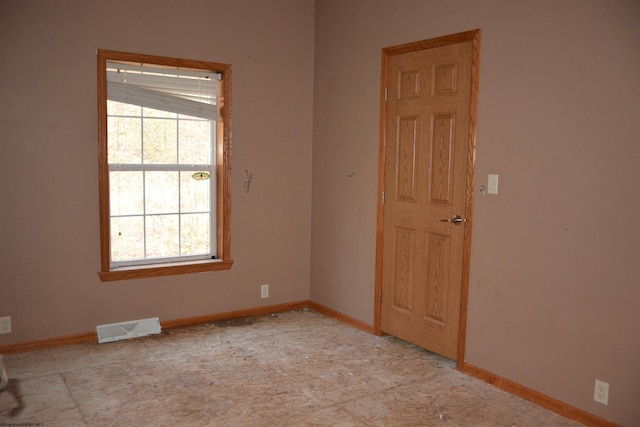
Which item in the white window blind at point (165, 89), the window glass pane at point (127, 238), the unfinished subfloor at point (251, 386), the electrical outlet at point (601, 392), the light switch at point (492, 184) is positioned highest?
the white window blind at point (165, 89)

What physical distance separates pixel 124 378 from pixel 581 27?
3309mm

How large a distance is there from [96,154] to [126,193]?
0.38 metres

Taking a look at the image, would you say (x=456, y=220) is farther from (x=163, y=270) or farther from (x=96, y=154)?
(x=96, y=154)

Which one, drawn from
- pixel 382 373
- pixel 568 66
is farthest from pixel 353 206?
pixel 568 66

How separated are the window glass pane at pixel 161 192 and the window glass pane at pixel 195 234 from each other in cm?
16

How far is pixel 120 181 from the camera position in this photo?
13.4 ft

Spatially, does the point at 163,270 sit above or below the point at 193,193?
below

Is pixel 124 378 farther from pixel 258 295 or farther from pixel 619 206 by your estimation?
pixel 619 206

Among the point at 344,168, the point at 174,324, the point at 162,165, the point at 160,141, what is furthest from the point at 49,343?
the point at 344,168

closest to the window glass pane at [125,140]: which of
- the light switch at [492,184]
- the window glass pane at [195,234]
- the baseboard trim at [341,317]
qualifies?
the window glass pane at [195,234]

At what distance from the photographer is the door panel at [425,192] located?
3.55 m

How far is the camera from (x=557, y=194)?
298cm

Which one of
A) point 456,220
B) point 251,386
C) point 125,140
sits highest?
point 125,140

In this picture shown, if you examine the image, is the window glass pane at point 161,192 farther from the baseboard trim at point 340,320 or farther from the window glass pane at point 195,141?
the baseboard trim at point 340,320
